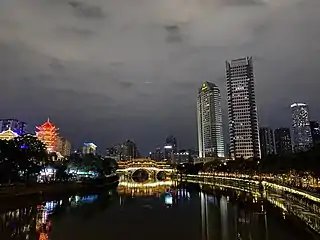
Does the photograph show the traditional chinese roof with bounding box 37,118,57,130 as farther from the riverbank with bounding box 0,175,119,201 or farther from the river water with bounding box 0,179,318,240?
the river water with bounding box 0,179,318,240

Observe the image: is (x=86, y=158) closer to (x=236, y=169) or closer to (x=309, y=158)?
(x=236, y=169)

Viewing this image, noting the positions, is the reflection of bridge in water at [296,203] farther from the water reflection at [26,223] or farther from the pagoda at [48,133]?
the pagoda at [48,133]

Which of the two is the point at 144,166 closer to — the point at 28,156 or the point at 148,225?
the point at 28,156

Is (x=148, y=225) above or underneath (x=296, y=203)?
underneath

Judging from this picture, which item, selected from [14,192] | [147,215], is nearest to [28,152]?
[14,192]

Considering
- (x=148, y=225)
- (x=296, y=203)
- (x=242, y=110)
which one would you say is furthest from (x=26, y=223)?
(x=242, y=110)

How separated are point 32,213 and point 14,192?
11.3 m

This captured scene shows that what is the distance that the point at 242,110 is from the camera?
491ft

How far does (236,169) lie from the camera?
360 feet

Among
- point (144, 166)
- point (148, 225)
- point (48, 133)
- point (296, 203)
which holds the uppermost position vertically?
point (48, 133)

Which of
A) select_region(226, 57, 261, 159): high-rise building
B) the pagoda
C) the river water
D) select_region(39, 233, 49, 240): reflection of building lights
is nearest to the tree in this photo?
the river water

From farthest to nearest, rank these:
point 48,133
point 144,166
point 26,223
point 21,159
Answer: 1. point 144,166
2. point 48,133
3. point 21,159
4. point 26,223

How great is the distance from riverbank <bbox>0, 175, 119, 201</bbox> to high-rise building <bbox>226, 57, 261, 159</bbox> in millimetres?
72756

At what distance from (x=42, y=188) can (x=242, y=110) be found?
352 ft
